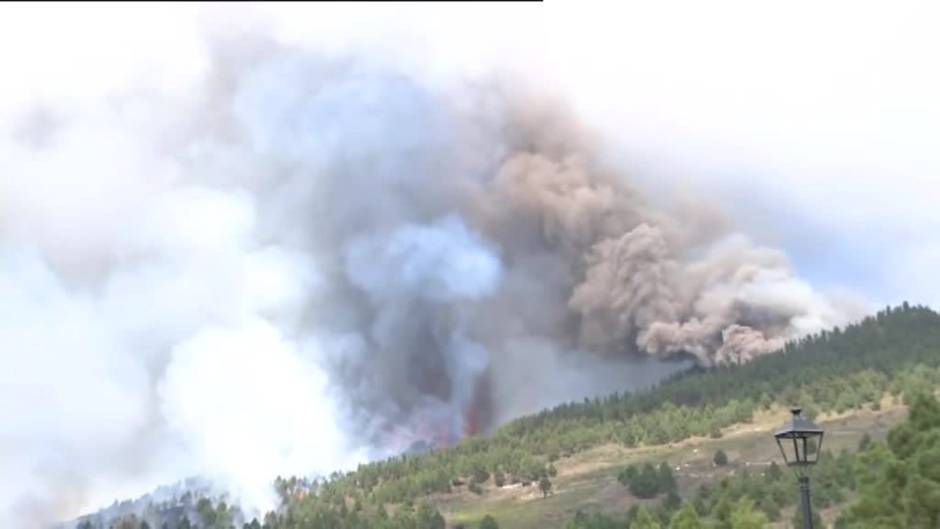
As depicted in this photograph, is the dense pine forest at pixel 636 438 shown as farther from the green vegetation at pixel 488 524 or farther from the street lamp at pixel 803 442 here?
the street lamp at pixel 803 442

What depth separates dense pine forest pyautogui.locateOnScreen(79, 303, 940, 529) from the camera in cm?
13225

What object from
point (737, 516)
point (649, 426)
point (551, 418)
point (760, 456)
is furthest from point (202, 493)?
point (737, 516)

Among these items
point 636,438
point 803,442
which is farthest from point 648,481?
point 803,442

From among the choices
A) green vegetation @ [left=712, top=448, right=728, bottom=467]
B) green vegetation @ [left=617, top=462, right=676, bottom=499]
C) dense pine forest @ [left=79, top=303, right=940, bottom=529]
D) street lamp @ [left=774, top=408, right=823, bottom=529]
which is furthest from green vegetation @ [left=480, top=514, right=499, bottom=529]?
street lamp @ [left=774, top=408, right=823, bottom=529]

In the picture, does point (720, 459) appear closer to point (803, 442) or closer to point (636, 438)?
point (636, 438)

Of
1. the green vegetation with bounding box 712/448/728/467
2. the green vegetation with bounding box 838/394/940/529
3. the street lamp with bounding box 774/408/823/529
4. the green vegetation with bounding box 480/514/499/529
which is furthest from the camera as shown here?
the green vegetation with bounding box 712/448/728/467

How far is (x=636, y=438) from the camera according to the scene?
169250 mm

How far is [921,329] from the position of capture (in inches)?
7721

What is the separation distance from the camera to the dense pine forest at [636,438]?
132 m

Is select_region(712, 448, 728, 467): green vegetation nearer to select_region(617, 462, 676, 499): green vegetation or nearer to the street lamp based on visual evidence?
select_region(617, 462, 676, 499): green vegetation

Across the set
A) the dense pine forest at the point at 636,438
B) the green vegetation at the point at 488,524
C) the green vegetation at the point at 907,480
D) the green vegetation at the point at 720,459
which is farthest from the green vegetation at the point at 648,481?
the green vegetation at the point at 907,480

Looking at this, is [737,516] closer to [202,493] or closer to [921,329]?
[202,493]

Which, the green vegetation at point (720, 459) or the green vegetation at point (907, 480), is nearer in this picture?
the green vegetation at point (907, 480)

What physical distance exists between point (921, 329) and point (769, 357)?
30298mm
